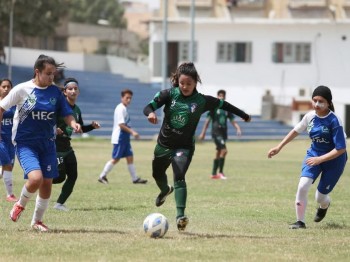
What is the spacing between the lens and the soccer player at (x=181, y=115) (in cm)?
1179

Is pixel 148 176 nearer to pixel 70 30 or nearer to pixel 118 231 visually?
pixel 118 231

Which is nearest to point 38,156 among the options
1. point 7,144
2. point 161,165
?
point 161,165

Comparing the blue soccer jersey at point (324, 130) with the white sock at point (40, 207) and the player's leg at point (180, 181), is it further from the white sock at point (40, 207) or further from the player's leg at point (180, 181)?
the white sock at point (40, 207)

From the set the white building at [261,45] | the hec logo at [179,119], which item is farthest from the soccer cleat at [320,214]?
the white building at [261,45]

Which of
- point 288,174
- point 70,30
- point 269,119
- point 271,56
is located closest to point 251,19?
point 271,56

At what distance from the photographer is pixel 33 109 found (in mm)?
11297

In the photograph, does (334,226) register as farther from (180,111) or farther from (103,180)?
(103,180)

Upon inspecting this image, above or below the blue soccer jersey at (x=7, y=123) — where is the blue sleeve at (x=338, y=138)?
above

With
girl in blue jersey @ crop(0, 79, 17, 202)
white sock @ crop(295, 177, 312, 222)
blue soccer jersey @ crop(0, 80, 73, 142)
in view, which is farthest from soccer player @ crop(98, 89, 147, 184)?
→ blue soccer jersey @ crop(0, 80, 73, 142)

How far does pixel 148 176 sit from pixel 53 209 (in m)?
9.25

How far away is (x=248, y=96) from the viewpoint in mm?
61938

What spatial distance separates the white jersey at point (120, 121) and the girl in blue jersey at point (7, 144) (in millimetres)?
4817

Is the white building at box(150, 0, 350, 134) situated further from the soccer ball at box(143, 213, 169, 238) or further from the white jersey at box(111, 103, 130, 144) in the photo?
the soccer ball at box(143, 213, 169, 238)

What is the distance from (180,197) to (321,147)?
82.9 inches
